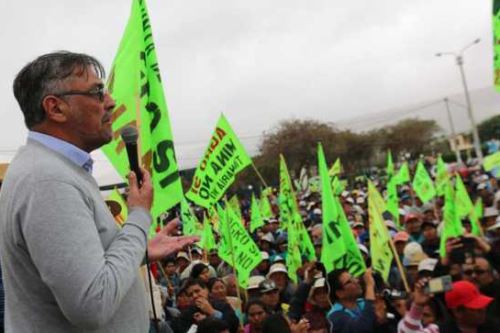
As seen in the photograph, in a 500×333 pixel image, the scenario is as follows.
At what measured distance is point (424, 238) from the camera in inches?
326

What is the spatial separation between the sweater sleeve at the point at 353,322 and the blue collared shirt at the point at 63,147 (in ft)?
11.2

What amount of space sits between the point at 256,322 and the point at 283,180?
15.0ft

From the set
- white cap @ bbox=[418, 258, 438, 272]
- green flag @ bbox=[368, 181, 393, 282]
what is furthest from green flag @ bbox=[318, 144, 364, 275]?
white cap @ bbox=[418, 258, 438, 272]

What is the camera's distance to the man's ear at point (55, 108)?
1.42 m

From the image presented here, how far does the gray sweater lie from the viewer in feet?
3.88

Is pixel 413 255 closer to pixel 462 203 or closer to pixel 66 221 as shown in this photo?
pixel 462 203

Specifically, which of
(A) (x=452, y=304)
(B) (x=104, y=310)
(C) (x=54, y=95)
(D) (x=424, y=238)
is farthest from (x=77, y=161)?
(D) (x=424, y=238)

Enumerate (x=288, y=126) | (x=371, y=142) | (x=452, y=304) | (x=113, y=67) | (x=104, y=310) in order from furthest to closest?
(x=371, y=142)
(x=288, y=126)
(x=452, y=304)
(x=113, y=67)
(x=104, y=310)

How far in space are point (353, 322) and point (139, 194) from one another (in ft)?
10.9

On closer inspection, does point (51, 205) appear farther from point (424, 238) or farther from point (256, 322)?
point (424, 238)

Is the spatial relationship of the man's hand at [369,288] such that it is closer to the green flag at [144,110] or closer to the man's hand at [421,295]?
the man's hand at [421,295]

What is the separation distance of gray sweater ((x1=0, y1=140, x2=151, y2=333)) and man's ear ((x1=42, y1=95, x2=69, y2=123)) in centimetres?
9

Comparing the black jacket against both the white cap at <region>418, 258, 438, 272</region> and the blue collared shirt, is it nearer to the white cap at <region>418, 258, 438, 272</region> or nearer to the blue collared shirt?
the white cap at <region>418, 258, 438, 272</region>

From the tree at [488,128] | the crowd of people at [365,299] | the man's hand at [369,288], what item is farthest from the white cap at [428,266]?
the tree at [488,128]
